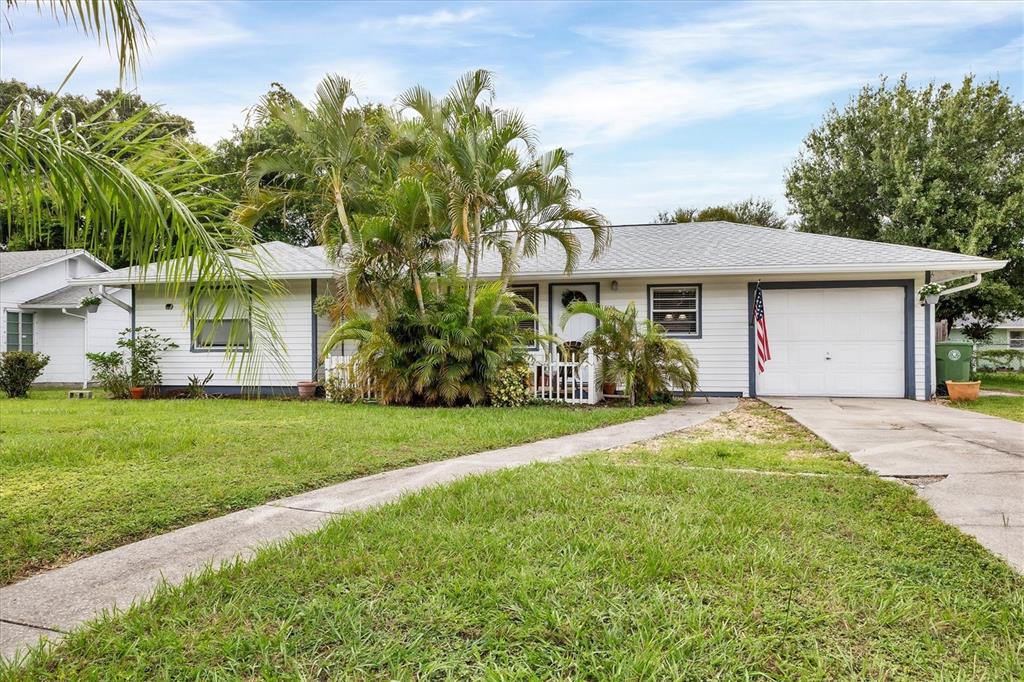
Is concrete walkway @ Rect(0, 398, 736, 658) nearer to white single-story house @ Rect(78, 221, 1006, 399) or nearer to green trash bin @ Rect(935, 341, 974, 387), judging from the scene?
white single-story house @ Rect(78, 221, 1006, 399)

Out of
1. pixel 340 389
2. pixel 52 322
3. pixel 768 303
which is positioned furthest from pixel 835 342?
Result: pixel 52 322

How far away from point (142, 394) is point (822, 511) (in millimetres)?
13907

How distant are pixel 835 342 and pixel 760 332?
5.97ft

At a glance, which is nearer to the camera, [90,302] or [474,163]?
[474,163]

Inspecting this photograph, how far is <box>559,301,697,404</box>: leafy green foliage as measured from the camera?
10281 millimetres

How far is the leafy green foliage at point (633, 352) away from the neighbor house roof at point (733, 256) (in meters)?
2.17

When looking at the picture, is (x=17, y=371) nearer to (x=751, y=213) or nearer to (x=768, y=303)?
(x=768, y=303)

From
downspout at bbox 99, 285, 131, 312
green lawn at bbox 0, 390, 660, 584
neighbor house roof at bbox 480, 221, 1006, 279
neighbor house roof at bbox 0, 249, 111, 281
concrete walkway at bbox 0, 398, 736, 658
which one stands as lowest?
concrete walkway at bbox 0, 398, 736, 658

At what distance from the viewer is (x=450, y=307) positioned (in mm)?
10586

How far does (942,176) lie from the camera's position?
1916 centimetres

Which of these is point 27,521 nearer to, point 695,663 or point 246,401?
point 695,663

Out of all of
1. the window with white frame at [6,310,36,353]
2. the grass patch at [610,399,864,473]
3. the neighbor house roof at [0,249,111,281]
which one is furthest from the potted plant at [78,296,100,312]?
the grass patch at [610,399,864,473]

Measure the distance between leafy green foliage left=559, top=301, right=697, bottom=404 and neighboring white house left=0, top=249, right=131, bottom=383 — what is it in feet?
46.8

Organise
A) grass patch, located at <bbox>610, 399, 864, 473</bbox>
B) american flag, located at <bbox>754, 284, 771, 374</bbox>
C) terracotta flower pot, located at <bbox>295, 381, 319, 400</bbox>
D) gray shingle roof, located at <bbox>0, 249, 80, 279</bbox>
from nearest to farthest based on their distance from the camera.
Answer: grass patch, located at <bbox>610, 399, 864, 473</bbox> → american flag, located at <bbox>754, 284, 771, 374</bbox> → terracotta flower pot, located at <bbox>295, 381, 319, 400</bbox> → gray shingle roof, located at <bbox>0, 249, 80, 279</bbox>
